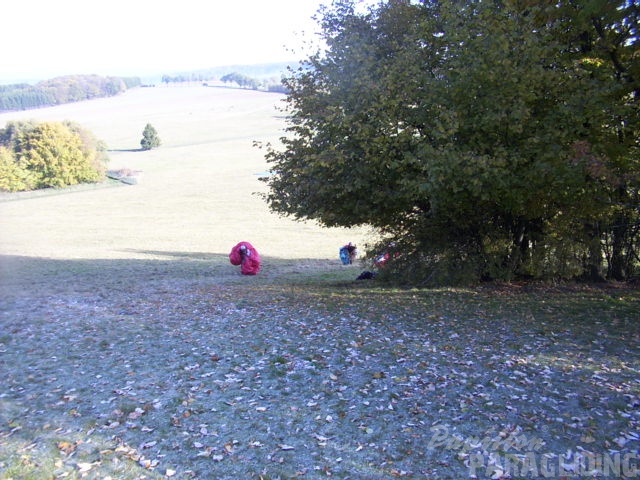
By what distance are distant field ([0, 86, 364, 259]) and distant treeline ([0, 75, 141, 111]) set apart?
12.2 ft

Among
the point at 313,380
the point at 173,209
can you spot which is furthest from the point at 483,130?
the point at 173,209

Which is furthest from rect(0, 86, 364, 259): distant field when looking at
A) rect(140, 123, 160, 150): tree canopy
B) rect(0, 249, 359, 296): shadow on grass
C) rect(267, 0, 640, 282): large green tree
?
rect(267, 0, 640, 282): large green tree

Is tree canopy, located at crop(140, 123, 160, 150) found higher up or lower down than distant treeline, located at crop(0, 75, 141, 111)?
lower down

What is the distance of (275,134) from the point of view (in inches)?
4171

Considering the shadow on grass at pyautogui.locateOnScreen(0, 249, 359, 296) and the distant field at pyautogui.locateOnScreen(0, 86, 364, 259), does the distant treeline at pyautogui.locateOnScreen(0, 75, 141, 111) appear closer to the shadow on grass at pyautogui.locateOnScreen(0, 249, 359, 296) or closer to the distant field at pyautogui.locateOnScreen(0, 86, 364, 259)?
the distant field at pyautogui.locateOnScreen(0, 86, 364, 259)

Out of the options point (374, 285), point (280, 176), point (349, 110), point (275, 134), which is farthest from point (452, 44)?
point (275, 134)

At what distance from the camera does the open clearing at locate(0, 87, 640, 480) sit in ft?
19.7

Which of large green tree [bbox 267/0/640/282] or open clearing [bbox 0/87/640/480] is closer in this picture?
open clearing [bbox 0/87/640/480]

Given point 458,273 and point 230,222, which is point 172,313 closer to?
point 458,273

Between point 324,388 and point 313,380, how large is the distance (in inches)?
15.1

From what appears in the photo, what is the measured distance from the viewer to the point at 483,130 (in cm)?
1195

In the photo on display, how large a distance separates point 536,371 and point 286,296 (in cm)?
851

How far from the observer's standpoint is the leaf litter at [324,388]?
6043 millimetres

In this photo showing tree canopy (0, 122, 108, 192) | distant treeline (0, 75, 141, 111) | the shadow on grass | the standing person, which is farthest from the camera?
distant treeline (0, 75, 141, 111)
